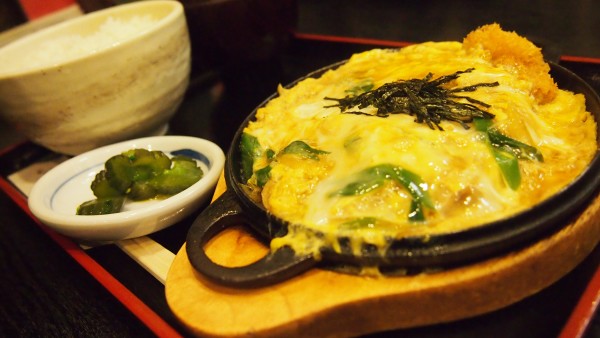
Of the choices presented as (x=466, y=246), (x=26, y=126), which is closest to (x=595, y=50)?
(x=466, y=246)

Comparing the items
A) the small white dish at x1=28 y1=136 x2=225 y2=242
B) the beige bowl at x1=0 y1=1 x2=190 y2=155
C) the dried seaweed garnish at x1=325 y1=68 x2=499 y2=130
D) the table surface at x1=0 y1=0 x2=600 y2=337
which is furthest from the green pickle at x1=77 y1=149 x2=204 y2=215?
the dried seaweed garnish at x1=325 y1=68 x2=499 y2=130

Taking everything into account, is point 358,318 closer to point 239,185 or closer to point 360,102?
point 239,185

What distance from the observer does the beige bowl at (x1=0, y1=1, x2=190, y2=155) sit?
2.33 metres

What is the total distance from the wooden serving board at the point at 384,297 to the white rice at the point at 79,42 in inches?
78.6

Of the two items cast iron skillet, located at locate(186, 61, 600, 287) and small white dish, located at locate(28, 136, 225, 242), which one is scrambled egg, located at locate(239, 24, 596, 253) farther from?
small white dish, located at locate(28, 136, 225, 242)

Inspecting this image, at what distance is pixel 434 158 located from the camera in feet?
4.45

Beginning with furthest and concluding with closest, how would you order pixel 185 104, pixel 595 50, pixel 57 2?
pixel 57 2 < pixel 185 104 < pixel 595 50

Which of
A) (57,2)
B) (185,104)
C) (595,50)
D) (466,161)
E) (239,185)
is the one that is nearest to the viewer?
(466,161)

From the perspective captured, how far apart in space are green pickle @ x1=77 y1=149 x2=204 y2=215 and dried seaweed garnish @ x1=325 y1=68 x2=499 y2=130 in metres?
0.78

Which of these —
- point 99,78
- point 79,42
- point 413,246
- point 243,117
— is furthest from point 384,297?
point 79,42

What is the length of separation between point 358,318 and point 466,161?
1.80 feet

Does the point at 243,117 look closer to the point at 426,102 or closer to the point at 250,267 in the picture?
the point at 426,102

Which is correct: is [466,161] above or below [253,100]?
above

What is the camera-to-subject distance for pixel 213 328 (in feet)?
4.17
